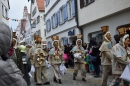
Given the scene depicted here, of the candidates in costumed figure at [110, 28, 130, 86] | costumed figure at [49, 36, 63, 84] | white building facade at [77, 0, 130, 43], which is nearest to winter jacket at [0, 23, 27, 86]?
costumed figure at [110, 28, 130, 86]

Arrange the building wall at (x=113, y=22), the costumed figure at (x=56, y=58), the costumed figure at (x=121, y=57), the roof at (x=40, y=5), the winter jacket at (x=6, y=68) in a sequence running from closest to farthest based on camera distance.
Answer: the winter jacket at (x=6, y=68) < the costumed figure at (x=121, y=57) < the costumed figure at (x=56, y=58) < the building wall at (x=113, y=22) < the roof at (x=40, y=5)

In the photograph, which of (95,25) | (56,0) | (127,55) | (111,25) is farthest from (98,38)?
(56,0)

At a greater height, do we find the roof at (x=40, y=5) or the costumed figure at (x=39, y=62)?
the roof at (x=40, y=5)

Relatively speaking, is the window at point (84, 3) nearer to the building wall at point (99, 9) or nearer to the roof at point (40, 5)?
the building wall at point (99, 9)

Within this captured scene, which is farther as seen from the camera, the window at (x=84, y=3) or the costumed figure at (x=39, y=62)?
the window at (x=84, y=3)

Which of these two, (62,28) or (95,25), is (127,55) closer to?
(95,25)

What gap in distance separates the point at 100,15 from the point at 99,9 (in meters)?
0.37

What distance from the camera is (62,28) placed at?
1978 centimetres

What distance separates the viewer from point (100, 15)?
1091 centimetres

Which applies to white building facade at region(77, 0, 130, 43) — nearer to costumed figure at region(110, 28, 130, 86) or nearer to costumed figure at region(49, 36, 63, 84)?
costumed figure at region(49, 36, 63, 84)

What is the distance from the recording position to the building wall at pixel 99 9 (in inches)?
352

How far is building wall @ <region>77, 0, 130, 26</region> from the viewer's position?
8942 millimetres

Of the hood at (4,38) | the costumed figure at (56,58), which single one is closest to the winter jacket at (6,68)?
the hood at (4,38)

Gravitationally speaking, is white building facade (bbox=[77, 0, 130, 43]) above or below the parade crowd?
above
